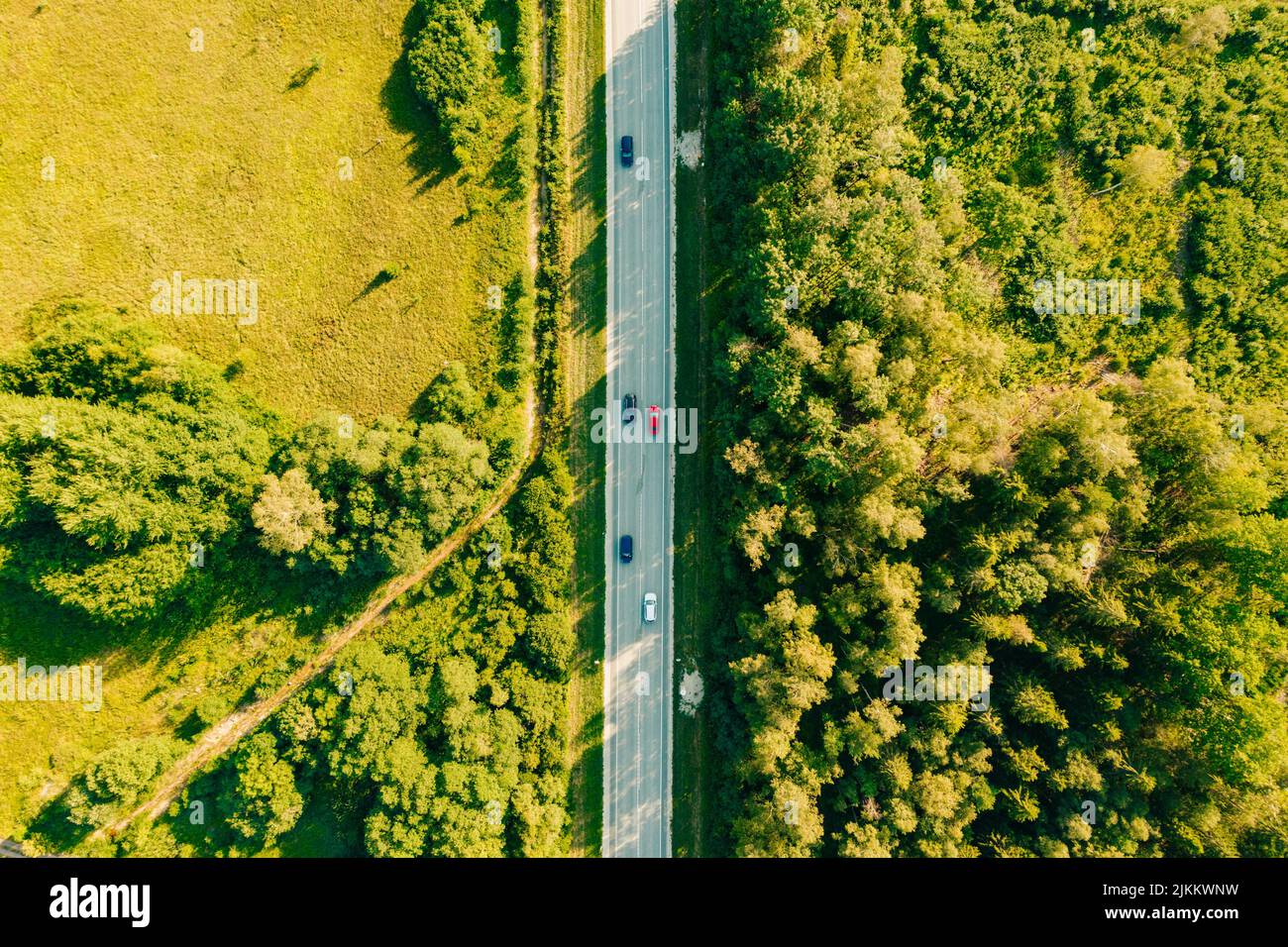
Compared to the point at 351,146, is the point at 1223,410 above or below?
below

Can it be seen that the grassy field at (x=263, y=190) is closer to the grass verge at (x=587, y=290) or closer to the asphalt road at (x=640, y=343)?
the grass verge at (x=587, y=290)

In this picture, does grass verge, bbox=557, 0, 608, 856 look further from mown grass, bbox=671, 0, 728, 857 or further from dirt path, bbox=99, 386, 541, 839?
mown grass, bbox=671, 0, 728, 857

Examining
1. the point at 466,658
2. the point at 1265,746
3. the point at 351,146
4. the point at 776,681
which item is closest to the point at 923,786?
the point at 776,681

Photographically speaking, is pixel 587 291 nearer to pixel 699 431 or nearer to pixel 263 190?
pixel 699 431

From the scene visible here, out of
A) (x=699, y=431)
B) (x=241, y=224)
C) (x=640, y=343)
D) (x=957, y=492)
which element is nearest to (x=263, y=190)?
(x=241, y=224)

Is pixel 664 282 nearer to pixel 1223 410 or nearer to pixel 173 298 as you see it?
pixel 173 298

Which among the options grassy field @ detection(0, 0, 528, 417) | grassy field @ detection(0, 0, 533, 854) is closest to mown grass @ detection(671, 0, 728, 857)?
grassy field @ detection(0, 0, 533, 854)
